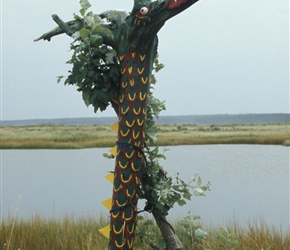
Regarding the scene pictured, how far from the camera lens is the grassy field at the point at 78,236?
3268 millimetres

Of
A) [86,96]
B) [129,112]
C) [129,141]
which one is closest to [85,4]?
[86,96]

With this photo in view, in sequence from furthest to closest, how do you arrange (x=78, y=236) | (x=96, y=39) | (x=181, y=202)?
1. (x=78, y=236)
2. (x=181, y=202)
3. (x=96, y=39)

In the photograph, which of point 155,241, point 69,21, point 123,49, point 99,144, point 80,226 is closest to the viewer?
point 123,49

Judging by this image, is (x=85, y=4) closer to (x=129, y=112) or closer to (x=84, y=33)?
(x=84, y=33)

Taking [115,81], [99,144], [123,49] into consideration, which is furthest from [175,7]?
[99,144]

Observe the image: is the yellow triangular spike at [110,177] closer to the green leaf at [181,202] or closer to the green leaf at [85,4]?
the green leaf at [181,202]

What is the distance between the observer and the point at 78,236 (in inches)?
151

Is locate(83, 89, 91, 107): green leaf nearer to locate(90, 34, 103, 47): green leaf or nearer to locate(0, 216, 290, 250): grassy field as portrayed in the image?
locate(90, 34, 103, 47): green leaf

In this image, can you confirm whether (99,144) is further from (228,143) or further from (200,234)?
(200,234)

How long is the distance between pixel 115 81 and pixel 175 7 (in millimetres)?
506

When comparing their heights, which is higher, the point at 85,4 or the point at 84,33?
the point at 85,4

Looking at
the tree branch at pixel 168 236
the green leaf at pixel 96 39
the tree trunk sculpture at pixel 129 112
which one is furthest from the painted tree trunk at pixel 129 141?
the tree branch at pixel 168 236

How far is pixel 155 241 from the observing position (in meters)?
2.70

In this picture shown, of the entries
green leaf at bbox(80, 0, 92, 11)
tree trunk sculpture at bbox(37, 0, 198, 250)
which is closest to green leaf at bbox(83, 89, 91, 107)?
tree trunk sculpture at bbox(37, 0, 198, 250)
